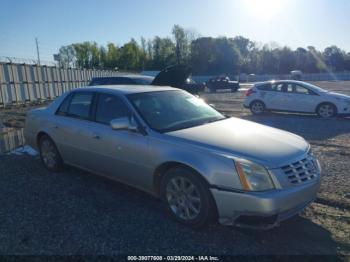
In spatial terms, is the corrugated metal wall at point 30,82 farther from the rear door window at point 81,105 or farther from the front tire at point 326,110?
the front tire at point 326,110

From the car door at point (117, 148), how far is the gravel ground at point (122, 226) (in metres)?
0.40

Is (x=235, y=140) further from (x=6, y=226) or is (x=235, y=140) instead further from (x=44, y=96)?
(x=44, y=96)

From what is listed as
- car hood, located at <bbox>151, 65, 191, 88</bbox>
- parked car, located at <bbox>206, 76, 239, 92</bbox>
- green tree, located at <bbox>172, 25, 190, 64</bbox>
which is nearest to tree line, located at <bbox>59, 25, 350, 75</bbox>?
green tree, located at <bbox>172, 25, 190, 64</bbox>

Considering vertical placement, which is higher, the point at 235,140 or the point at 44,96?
the point at 235,140

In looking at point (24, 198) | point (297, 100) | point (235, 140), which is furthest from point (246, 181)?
point (297, 100)

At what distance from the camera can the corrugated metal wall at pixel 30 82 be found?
1720cm

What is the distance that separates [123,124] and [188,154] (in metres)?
0.98

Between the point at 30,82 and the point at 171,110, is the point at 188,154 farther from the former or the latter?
the point at 30,82

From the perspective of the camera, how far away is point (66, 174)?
561 centimetres

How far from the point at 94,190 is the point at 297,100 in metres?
9.77

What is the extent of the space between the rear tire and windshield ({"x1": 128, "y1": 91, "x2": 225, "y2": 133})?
29.0 ft

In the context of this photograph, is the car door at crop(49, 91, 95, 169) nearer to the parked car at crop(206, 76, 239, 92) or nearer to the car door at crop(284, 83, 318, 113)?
the car door at crop(284, 83, 318, 113)

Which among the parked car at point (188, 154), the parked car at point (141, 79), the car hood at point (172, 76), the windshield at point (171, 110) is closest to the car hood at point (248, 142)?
the parked car at point (188, 154)

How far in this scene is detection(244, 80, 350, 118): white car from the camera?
38.6 ft
